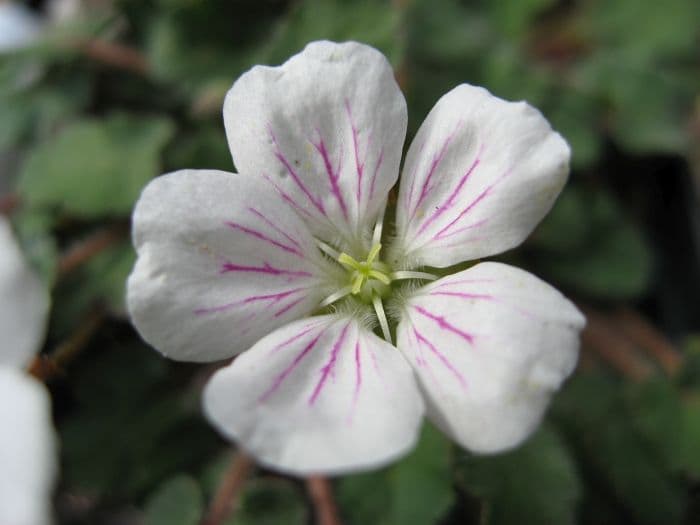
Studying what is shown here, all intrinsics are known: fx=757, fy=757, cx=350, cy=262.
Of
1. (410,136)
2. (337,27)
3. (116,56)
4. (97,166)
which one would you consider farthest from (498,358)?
(116,56)

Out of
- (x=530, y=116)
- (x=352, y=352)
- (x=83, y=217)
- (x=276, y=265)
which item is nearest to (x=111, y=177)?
(x=83, y=217)

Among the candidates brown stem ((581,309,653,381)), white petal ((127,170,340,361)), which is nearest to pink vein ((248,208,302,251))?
white petal ((127,170,340,361))

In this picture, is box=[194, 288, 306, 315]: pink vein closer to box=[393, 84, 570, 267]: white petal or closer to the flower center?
the flower center

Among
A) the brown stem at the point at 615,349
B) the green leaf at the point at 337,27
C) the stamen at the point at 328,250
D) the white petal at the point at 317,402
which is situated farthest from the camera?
the brown stem at the point at 615,349

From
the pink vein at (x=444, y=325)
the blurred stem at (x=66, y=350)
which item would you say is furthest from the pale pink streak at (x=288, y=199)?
the blurred stem at (x=66, y=350)

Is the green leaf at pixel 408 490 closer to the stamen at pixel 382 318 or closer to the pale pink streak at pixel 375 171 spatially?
the stamen at pixel 382 318
